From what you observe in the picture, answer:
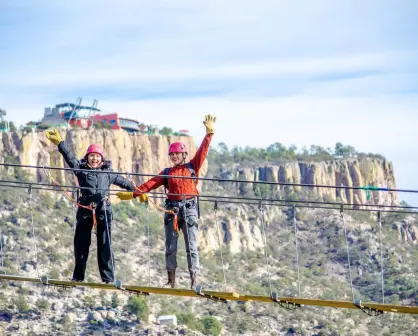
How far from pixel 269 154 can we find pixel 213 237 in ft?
133

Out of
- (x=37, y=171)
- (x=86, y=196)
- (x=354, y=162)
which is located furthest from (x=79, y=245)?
(x=354, y=162)

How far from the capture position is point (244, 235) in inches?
3873

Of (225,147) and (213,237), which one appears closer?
(213,237)

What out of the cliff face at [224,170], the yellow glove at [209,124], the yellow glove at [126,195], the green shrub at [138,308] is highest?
the cliff face at [224,170]

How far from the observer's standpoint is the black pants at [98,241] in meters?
18.2

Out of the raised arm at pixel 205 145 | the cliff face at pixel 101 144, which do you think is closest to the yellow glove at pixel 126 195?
the raised arm at pixel 205 145

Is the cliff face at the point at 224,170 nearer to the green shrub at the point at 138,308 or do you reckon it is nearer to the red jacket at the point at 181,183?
the green shrub at the point at 138,308

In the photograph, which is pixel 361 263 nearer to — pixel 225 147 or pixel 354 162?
pixel 354 162

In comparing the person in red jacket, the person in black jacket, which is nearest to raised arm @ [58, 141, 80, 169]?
the person in black jacket

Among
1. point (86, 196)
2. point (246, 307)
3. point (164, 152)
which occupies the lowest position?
point (246, 307)

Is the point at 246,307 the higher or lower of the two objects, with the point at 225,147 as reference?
lower

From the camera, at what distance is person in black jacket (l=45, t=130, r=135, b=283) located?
18.0 metres

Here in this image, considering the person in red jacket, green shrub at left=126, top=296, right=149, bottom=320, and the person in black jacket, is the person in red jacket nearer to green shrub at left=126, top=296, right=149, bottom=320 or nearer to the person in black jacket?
the person in black jacket

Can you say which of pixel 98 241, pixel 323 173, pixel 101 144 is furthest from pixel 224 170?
pixel 98 241
